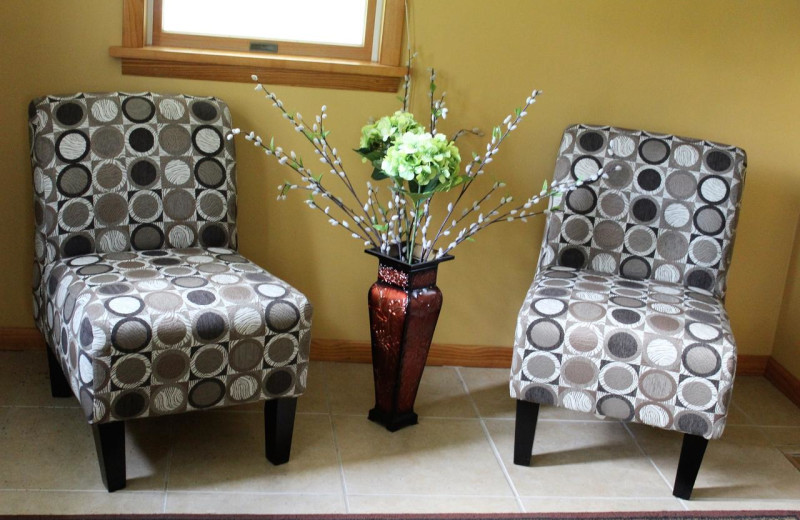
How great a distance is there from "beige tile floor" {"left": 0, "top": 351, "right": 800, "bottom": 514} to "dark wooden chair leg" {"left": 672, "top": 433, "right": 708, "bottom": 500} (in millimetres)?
33

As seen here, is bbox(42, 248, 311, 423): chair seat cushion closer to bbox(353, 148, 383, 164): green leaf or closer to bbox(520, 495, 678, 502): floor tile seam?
bbox(353, 148, 383, 164): green leaf

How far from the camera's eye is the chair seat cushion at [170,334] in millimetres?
1981

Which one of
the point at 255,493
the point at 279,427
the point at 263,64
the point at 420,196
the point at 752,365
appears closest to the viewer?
the point at 255,493

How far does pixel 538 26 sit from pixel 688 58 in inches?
20.8

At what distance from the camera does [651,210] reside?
2.71 m

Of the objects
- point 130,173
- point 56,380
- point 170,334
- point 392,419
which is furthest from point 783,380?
point 56,380

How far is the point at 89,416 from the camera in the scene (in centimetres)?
201

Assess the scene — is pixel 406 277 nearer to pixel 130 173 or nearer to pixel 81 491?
pixel 130 173

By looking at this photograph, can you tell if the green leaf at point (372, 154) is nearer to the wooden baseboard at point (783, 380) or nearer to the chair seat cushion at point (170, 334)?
the chair seat cushion at point (170, 334)

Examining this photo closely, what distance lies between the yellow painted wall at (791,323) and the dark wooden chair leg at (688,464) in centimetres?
97

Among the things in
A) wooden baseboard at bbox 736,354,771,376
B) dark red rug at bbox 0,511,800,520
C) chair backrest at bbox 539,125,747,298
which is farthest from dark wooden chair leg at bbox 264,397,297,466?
wooden baseboard at bbox 736,354,771,376

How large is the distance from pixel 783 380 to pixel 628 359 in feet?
3.85

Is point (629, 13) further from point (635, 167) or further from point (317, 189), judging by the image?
point (317, 189)

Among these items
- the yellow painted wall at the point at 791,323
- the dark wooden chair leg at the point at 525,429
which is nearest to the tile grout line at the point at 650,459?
the dark wooden chair leg at the point at 525,429
